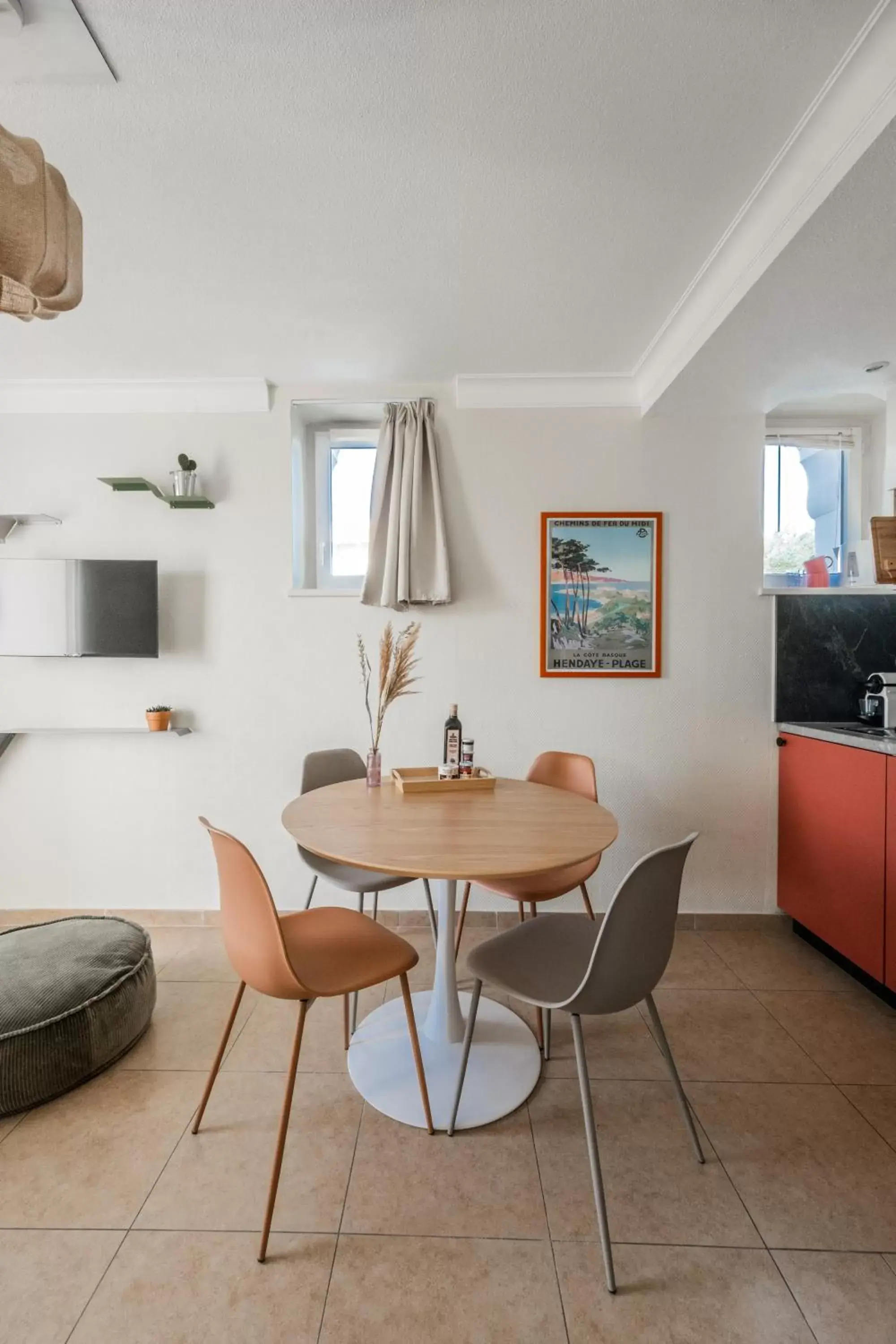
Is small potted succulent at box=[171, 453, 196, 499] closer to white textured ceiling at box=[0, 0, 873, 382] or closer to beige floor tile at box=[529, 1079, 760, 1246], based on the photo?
white textured ceiling at box=[0, 0, 873, 382]

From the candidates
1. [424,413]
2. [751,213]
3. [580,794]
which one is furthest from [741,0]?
[580,794]

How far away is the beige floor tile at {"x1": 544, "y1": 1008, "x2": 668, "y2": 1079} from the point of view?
2.01 meters

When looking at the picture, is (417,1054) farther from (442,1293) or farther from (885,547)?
(885,547)

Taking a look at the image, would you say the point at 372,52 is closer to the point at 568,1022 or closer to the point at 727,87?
the point at 727,87

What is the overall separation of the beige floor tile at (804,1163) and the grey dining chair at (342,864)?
3.59 ft

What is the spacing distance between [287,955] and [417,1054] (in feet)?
1.68

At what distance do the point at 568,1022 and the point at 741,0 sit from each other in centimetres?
283

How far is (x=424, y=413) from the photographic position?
297 cm

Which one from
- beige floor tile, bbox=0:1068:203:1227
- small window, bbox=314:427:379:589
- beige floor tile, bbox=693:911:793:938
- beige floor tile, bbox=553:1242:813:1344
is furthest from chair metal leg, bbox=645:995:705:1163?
small window, bbox=314:427:379:589

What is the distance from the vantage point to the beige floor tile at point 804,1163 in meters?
1.47

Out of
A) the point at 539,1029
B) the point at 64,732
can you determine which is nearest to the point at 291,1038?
the point at 539,1029

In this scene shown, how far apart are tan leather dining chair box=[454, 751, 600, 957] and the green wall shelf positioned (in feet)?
6.41

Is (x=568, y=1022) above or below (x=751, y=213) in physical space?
below

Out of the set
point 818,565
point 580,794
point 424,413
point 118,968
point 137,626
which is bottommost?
point 118,968
